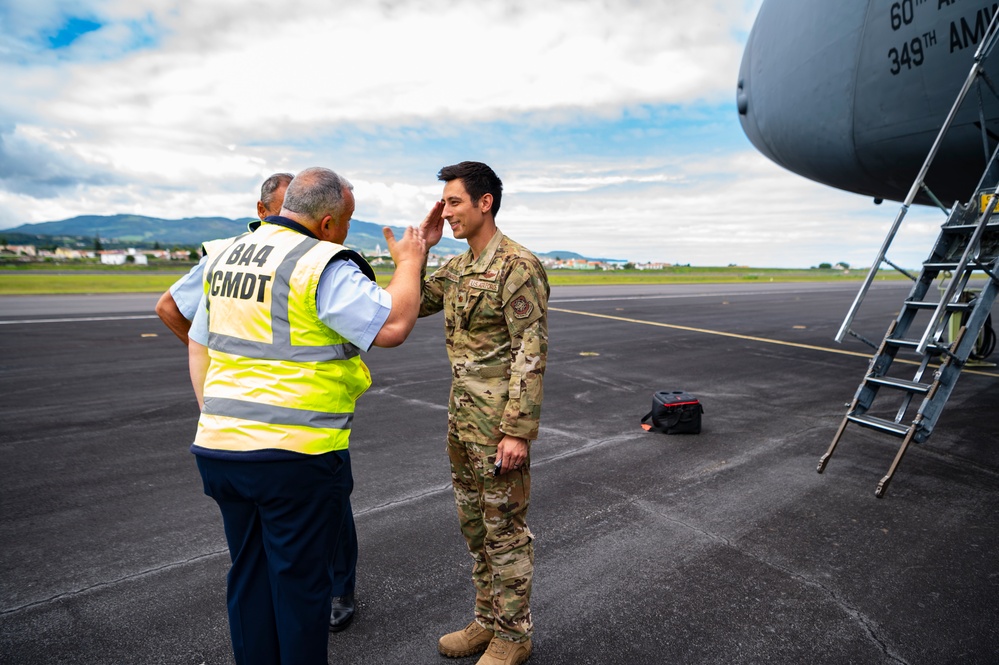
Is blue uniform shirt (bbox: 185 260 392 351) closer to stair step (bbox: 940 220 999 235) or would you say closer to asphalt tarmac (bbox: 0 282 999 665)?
asphalt tarmac (bbox: 0 282 999 665)

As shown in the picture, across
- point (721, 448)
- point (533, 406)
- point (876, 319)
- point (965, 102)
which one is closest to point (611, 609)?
point (533, 406)

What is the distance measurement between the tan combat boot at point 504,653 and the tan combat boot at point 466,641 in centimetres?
12

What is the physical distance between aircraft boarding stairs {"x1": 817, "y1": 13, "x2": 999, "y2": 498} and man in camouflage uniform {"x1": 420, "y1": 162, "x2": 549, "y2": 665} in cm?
366

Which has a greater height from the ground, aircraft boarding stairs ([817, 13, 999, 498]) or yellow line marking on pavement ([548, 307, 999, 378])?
aircraft boarding stairs ([817, 13, 999, 498])

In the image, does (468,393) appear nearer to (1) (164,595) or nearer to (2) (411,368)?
(1) (164,595)

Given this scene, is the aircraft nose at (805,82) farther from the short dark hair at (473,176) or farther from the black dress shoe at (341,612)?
the black dress shoe at (341,612)

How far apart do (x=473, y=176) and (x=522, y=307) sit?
662 millimetres

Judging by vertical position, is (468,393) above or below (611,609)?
above

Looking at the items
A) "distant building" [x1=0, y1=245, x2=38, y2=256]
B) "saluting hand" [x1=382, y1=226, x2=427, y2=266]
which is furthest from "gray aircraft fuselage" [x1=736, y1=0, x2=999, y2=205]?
"distant building" [x1=0, y1=245, x2=38, y2=256]

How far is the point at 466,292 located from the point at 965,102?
732 centimetres

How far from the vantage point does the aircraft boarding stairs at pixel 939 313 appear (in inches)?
207

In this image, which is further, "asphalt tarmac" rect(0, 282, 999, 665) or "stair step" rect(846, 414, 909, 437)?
"stair step" rect(846, 414, 909, 437)

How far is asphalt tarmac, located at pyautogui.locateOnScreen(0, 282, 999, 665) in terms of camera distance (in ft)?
9.87

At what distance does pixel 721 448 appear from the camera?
20.0 ft
